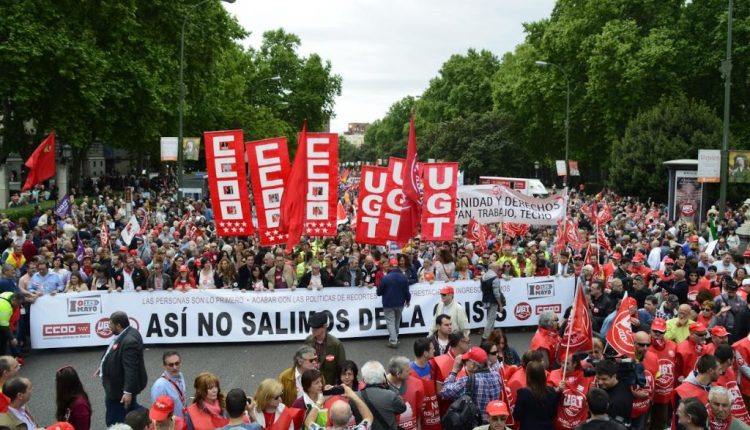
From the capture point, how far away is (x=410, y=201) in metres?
13.5

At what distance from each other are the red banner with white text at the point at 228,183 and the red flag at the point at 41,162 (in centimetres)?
866

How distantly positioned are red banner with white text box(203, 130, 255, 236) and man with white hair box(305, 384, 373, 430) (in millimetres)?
7214

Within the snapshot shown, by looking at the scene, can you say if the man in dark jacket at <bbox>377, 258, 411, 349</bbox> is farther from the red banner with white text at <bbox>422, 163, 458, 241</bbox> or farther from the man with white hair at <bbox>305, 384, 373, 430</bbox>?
the man with white hair at <bbox>305, 384, 373, 430</bbox>

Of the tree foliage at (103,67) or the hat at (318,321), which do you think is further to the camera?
the tree foliage at (103,67)

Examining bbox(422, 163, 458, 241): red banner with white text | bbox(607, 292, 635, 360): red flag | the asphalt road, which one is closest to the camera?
bbox(607, 292, 635, 360): red flag

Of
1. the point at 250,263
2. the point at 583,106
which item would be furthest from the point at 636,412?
the point at 583,106

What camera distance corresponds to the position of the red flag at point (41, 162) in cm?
1956

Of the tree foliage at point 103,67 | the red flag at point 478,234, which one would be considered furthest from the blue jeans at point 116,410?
the tree foliage at point 103,67

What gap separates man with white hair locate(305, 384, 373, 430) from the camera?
530 centimetres

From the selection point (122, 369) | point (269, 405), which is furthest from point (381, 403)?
point (122, 369)

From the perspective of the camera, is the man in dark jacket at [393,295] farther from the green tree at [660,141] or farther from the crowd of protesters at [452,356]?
the green tree at [660,141]

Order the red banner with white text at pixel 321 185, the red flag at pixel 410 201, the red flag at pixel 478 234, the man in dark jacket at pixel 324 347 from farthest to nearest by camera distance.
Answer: the red flag at pixel 478 234, the red flag at pixel 410 201, the red banner with white text at pixel 321 185, the man in dark jacket at pixel 324 347

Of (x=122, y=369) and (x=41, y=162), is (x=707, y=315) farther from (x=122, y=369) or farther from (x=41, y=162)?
(x=41, y=162)

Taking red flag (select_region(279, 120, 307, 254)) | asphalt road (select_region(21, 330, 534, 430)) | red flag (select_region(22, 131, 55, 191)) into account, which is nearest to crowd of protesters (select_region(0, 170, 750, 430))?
asphalt road (select_region(21, 330, 534, 430))
